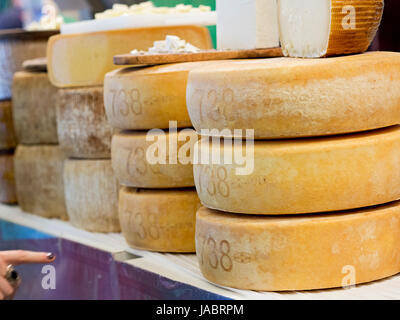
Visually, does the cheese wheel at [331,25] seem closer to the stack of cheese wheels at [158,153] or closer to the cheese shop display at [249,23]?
the cheese shop display at [249,23]

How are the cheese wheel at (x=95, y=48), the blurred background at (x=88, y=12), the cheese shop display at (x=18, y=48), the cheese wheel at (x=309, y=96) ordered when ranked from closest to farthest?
the cheese wheel at (x=309, y=96) < the blurred background at (x=88, y=12) < the cheese wheel at (x=95, y=48) < the cheese shop display at (x=18, y=48)

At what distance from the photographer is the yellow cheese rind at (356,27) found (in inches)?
81.3

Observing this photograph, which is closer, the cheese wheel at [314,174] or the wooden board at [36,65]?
the cheese wheel at [314,174]

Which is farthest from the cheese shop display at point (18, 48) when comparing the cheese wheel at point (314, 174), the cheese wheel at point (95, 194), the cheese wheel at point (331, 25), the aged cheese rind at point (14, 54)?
the cheese wheel at point (314, 174)

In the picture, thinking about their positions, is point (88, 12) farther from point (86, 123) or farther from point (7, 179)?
point (86, 123)

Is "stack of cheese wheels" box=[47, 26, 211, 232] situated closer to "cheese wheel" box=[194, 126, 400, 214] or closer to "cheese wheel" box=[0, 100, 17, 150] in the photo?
"cheese wheel" box=[0, 100, 17, 150]

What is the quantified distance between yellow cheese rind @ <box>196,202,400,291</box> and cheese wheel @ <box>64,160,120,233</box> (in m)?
0.94

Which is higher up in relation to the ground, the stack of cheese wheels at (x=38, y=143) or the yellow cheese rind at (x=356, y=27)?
the yellow cheese rind at (x=356, y=27)

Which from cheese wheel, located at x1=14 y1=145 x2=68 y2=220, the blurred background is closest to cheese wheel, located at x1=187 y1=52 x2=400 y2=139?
the blurred background

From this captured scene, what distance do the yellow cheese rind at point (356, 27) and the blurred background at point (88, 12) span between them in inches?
12.1

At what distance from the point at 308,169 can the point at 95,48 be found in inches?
49.3

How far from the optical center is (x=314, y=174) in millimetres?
1985

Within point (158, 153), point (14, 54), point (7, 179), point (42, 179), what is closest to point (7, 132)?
point (7, 179)

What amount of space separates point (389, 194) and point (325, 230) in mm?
208
